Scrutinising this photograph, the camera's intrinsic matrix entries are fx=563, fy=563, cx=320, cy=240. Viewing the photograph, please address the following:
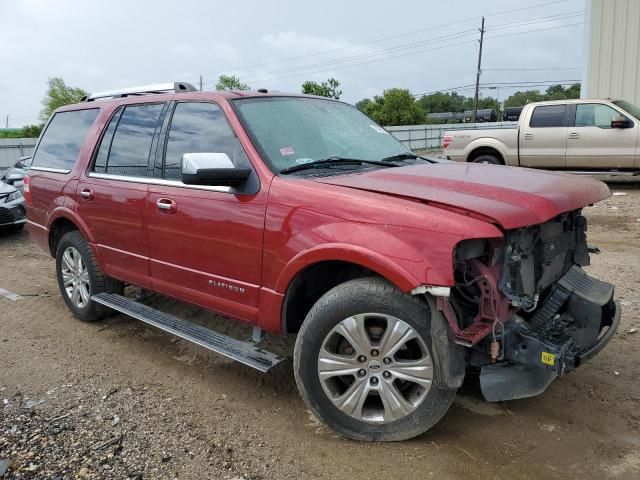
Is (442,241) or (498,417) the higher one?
(442,241)

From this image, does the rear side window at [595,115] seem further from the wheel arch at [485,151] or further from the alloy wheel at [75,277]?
the alloy wheel at [75,277]

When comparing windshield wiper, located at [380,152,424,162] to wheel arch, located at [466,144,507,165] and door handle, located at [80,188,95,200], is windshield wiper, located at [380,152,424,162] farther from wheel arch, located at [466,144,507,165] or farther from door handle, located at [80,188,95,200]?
wheel arch, located at [466,144,507,165]

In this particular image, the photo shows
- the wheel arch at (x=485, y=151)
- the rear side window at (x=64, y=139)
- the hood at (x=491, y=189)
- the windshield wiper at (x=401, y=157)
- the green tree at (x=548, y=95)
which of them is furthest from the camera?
the green tree at (x=548, y=95)

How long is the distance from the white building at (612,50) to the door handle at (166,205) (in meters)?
14.4

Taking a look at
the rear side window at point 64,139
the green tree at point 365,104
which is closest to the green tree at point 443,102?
the green tree at point 365,104

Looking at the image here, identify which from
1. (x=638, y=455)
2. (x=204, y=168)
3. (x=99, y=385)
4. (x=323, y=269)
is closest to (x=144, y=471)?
(x=99, y=385)

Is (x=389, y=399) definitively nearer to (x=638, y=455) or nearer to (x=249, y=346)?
(x=249, y=346)

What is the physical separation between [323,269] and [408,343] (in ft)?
2.36

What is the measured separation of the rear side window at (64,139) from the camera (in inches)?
199

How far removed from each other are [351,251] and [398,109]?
32.0m

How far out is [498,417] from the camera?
3.34 metres

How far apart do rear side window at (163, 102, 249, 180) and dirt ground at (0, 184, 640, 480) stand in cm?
150

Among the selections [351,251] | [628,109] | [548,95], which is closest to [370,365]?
[351,251]

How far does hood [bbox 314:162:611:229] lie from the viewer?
2.74 metres
